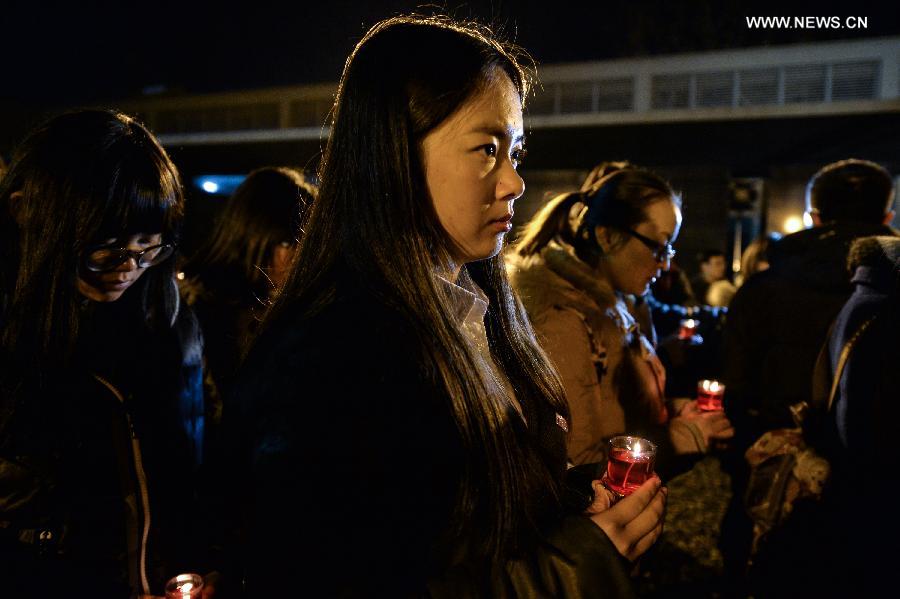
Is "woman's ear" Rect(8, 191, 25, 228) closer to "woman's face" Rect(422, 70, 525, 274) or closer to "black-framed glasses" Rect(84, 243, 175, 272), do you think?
"black-framed glasses" Rect(84, 243, 175, 272)

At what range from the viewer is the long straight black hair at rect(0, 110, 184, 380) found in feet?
6.11

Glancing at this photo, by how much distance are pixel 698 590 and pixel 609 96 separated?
16271 millimetres

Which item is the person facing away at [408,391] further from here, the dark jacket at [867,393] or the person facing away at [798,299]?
the person facing away at [798,299]

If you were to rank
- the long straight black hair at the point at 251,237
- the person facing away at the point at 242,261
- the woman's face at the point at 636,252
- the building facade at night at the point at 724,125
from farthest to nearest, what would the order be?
the building facade at night at the point at 724,125, the long straight black hair at the point at 251,237, the person facing away at the point at 242,261, the woman's face at the point at 636,252

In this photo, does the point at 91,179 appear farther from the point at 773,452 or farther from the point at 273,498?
the point at 773,452

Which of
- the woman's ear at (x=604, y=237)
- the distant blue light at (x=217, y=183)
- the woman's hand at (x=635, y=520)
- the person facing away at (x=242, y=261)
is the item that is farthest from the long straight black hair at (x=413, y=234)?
the distant blue light at (x=217, y=183)

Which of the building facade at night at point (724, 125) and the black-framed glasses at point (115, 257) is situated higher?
the building facade at night at point (724, 125)

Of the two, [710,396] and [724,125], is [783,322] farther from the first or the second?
[724,125]

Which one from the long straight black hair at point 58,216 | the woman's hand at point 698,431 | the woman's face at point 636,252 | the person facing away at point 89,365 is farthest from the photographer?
the woman's face at point 636,252

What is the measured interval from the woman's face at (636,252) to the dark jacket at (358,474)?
5.97 ft

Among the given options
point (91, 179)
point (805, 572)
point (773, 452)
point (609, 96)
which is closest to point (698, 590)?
point (805, 572)

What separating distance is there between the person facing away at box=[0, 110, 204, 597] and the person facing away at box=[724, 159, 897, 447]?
12.3 ft

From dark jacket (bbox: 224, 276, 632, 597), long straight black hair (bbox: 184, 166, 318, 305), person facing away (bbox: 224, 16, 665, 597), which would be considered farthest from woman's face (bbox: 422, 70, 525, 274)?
long straight black hair (bbox: 184, 166, 318, 305)

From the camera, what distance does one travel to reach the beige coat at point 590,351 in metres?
2.39
